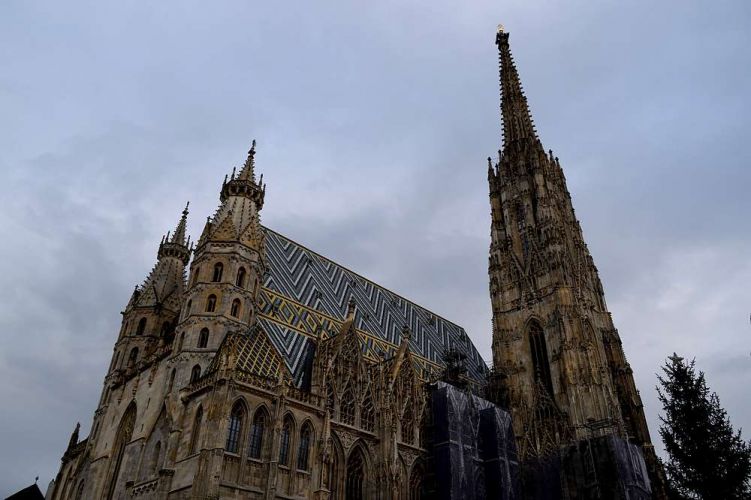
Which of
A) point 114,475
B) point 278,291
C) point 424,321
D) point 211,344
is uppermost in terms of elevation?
point 424,321

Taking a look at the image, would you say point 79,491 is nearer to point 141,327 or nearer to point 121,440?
point 121,440

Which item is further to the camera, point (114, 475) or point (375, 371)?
point (375, 371)

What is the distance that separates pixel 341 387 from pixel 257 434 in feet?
21.3

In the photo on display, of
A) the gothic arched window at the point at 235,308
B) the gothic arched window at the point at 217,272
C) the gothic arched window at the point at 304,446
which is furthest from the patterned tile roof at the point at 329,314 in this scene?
the gothic arched window at the point at 217,272

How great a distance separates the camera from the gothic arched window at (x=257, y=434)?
25859 millimetres

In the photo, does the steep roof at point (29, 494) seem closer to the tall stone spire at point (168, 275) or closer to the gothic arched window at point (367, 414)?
the tall stone spire at point (168, 275)

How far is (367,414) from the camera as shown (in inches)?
1289

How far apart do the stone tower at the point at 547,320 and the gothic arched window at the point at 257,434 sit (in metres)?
20.3

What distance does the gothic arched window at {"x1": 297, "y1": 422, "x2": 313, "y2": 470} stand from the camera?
1077 inches

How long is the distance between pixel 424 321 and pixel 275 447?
27.7 meters

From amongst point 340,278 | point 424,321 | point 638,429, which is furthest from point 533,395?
point 340,278

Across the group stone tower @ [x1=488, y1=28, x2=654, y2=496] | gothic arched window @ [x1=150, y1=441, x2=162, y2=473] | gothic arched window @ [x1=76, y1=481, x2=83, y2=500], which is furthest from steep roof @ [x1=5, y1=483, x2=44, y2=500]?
stone tower @ [x1=488, y1=28, x2=654, y2=496]

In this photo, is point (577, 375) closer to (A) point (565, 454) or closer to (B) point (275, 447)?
(A) point (565, 454)

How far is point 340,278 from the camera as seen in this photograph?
46.2 meters
